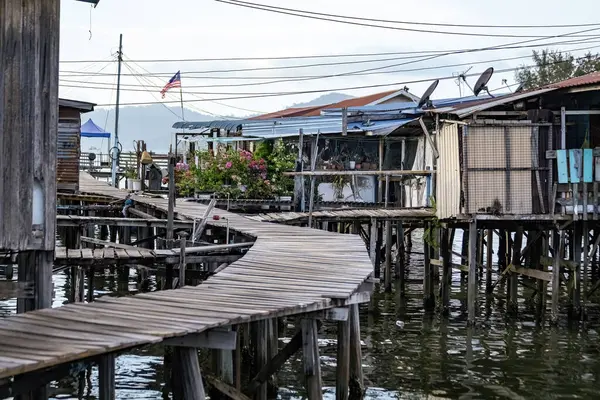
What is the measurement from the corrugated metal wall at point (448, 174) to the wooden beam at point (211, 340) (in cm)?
1193

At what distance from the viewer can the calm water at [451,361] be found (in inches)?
561

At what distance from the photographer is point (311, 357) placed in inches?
409

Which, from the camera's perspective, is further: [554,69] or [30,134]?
[554,69]

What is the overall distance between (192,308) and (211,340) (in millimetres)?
694

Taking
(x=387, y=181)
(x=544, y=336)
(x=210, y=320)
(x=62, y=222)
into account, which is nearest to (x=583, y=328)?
(x=544, y=336)

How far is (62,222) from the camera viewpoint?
16203mm

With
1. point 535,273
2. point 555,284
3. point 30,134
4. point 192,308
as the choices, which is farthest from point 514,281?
point 30,134

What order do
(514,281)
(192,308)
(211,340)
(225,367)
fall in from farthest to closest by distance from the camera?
(514,281)
(225,367)
(192,308)
(211,340)

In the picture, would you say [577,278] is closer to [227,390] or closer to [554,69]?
[227,390]

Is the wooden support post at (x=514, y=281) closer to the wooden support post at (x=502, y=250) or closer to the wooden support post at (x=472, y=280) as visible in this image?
the wooden support post at (x=472, y=280)

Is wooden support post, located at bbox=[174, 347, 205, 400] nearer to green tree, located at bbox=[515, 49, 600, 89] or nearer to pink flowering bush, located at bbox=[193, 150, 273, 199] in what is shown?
pink flowering bush, located at bbox=[193, 150, 273, 199]

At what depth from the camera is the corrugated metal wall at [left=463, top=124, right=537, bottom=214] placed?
63.3ft

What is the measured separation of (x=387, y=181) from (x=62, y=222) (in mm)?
9870

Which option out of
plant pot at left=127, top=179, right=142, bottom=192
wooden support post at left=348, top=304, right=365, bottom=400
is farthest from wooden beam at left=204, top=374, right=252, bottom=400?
plant pot at left=127, top=179, right=142, bottom=192
